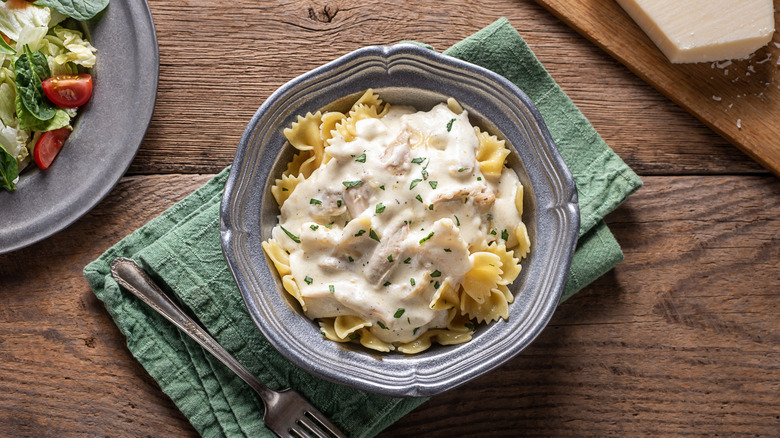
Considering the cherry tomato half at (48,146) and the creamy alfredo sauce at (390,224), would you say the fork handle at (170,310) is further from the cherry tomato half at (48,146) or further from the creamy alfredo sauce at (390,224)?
the cherry tomato half at (48,146)

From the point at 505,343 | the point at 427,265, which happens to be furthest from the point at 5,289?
the point at 505,343

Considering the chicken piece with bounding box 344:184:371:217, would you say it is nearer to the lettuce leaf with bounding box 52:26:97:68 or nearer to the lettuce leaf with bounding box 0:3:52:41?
the lettuce leaf with bounding box 52:26:97:68

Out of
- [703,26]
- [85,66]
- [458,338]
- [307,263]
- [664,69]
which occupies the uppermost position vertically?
[703,26]

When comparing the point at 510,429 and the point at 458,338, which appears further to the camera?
the point at 510,429

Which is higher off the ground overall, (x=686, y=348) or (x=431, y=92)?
(x=431, y=92)

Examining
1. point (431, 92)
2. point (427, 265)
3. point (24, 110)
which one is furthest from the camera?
point (24, 110)

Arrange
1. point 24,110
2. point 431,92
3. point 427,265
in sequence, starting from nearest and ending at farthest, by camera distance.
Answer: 1. point 427,265
2. point 431,92
3. point 24,110

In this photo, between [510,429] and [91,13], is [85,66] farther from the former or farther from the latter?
[510,429]

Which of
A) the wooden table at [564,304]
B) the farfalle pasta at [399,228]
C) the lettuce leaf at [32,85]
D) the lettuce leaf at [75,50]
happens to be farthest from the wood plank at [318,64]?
the farfalle pasta at [399,228]
